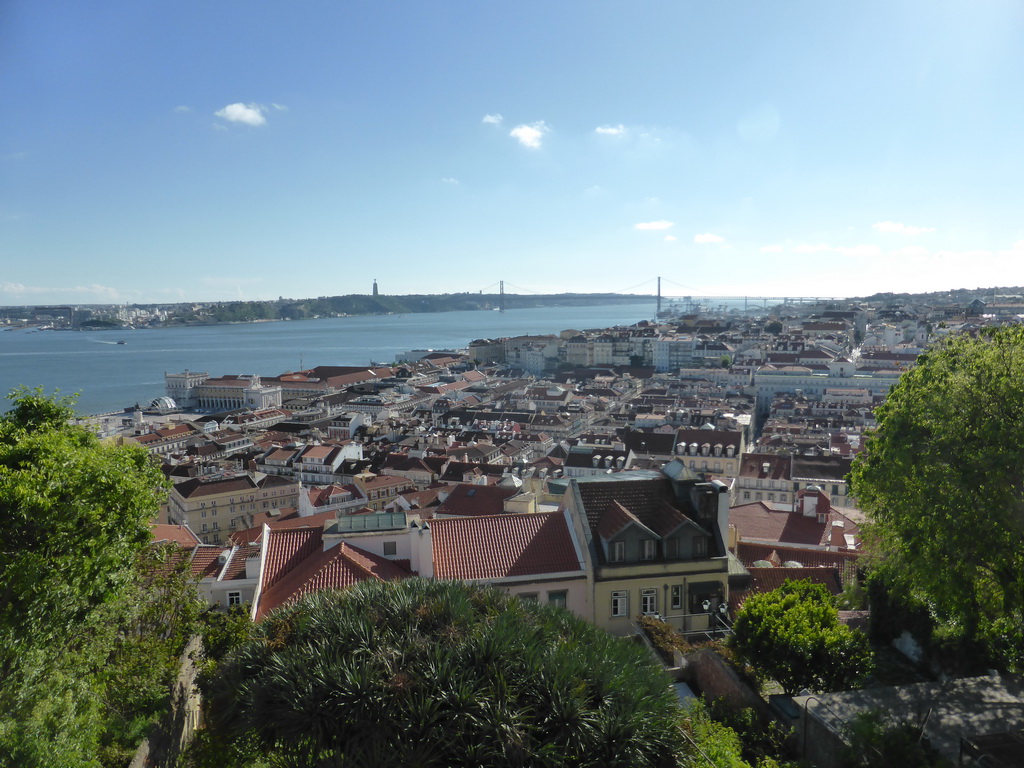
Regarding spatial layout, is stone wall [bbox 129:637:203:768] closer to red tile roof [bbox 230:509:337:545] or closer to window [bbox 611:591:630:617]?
window [bbox 611:591:630:617]

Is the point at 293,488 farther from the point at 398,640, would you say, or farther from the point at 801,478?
the point at 398,640

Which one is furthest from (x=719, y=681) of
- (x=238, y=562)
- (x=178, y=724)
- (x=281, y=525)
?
(x=281, y=525)

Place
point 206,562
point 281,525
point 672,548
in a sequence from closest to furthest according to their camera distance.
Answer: point 672,548 < point 206,562 < point 281,525

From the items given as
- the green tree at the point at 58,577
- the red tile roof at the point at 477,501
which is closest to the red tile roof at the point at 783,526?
the red tile roof at the point at 477,501

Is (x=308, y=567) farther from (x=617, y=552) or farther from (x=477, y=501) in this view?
→ (x=477, y=501)

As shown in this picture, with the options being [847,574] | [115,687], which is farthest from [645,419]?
[115,687]

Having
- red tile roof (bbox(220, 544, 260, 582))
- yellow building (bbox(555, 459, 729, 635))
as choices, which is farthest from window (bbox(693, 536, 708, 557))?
red tile roof (bbox(220, 544, 260, 582))
